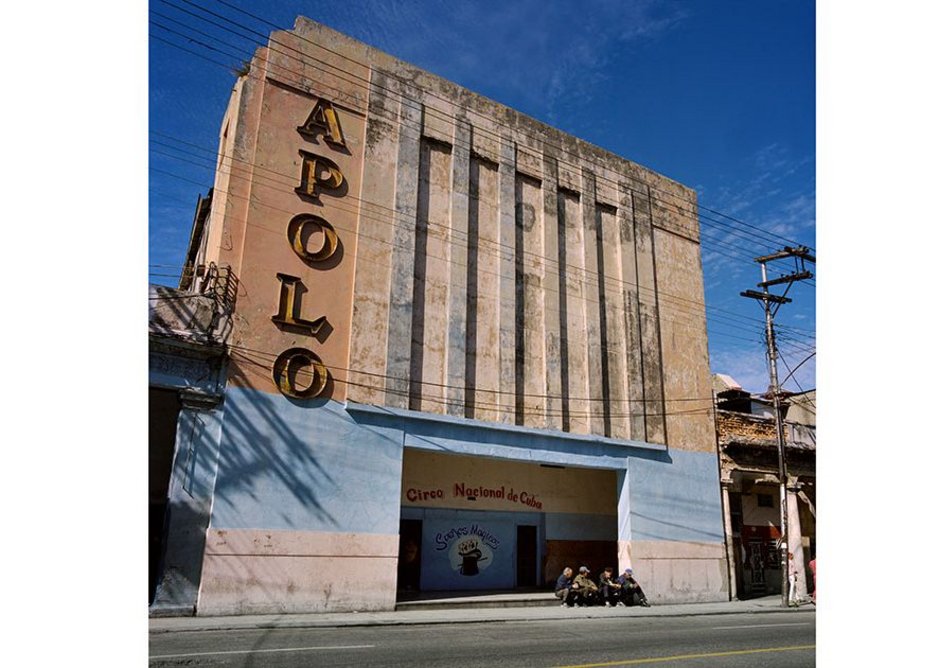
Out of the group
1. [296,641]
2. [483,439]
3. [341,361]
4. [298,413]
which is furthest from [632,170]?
[296,641]

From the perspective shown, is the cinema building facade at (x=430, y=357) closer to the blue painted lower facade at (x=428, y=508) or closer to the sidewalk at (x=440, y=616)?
the blue painted lower facade at (x=428, y=508)

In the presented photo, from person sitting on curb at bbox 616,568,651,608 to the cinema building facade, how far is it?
0.68 meters

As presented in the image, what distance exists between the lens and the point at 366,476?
16.9 meters

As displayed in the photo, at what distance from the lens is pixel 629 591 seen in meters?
19.9

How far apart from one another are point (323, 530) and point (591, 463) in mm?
8882

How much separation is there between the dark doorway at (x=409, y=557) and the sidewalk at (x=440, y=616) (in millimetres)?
2893

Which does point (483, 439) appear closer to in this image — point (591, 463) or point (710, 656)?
point (591, 463)

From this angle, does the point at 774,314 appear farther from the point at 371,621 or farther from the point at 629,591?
the point at 371,621

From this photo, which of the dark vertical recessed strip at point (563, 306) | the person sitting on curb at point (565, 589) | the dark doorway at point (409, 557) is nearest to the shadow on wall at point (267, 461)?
the dark doorway at point (409, 557)

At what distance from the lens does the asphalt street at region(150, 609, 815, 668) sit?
29.0 ft

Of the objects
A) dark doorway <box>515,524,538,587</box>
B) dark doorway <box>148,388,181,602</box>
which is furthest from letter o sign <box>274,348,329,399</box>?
dark doorway <box>515,524,538,587</box>

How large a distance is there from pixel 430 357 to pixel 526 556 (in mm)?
8506

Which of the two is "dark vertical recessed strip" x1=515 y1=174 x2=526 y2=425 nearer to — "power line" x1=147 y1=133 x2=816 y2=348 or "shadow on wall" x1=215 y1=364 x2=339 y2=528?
"power line" x1=147 y1=133 x2=816 y2=348

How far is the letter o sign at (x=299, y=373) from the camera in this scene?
16375 mm
